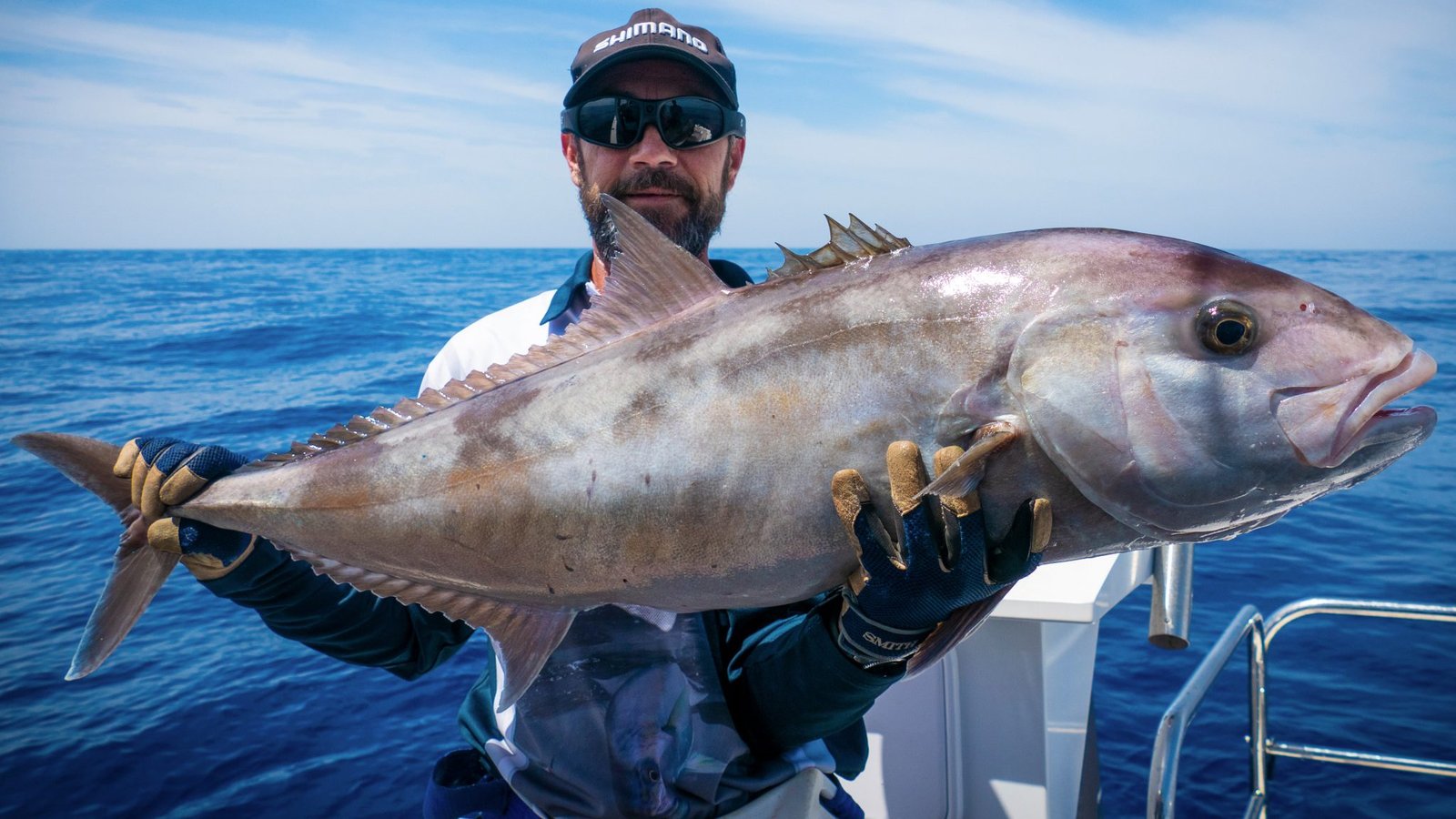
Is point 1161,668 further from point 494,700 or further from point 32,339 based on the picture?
point 32,339

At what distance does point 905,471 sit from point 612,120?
1.92 m

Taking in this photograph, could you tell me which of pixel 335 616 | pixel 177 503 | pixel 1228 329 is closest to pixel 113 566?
pixel 177 503

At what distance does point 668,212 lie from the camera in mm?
3174

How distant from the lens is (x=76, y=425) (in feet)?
46.6

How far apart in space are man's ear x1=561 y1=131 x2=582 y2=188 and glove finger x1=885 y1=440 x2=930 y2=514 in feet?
6.75

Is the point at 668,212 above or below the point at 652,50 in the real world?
below

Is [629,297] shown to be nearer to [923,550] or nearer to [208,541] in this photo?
[923,550]

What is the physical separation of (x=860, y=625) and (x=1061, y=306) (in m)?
0.85

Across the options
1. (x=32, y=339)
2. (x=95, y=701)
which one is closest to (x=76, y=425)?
(x=95, y=701)

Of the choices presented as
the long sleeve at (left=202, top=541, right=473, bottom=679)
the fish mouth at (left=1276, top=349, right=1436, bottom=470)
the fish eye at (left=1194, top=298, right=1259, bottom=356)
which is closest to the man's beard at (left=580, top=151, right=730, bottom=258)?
the long sleeve at (left=202, top=541, right=473, bottom=679)

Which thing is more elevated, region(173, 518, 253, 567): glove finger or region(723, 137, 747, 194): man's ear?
region(723, 137, 747, 194): man's ear

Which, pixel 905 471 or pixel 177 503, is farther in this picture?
pixel 177 503

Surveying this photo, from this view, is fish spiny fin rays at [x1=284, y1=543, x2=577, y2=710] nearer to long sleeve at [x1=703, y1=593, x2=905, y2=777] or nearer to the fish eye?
long sleeve at [x1=703, y1=593, x2=905, y2=777]

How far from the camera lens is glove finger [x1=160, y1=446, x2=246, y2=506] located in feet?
7.43
